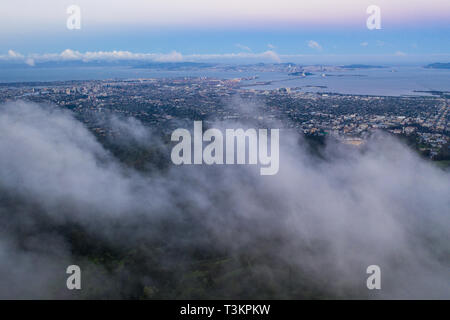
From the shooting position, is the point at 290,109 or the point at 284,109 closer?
the point at 284,109

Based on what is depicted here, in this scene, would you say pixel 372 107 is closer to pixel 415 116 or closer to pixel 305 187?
pixel 415 116

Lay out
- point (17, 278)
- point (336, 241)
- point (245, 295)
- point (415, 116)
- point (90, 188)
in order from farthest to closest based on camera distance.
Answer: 1. point (415, 116)
2. point (90, 188)
3. point (336, 241)
4. point (17, 278)
5. point (245, 295)

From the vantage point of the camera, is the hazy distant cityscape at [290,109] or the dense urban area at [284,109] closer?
the dense urban area at [284,109]

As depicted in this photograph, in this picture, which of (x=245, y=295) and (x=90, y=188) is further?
(x=90, y=188)

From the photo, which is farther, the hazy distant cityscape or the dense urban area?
the hazy distant cityscape

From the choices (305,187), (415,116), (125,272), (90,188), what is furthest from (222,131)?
(415,116)
